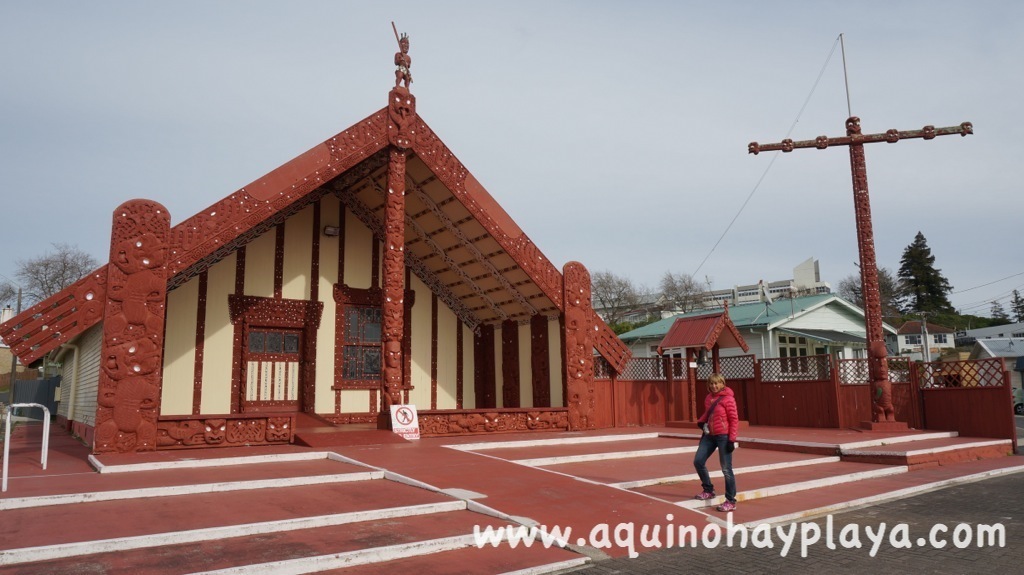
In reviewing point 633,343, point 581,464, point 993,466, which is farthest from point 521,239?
point 633,343

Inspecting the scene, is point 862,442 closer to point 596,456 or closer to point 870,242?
point 870,242

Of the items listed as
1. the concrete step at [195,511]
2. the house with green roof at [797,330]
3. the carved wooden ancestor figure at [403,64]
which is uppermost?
the carved wooden ancestor figure at [403,64]

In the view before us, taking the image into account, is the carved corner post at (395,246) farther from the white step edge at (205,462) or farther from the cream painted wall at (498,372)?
the cream painted wall at (498,372)

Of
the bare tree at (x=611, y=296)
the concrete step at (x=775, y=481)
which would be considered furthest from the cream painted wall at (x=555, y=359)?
the bare tree at (x=611, y=296)

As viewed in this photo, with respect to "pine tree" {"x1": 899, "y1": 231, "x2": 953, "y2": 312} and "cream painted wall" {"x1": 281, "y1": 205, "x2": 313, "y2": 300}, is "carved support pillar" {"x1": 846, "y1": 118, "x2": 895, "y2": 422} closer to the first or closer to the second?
"cream painted wall" {"x1": 281, "y1": 205, "x2": 313, "y2": 300}

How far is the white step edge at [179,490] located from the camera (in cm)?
561

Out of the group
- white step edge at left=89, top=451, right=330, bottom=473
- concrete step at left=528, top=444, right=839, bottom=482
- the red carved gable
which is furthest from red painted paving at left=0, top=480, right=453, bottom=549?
the red carved gable

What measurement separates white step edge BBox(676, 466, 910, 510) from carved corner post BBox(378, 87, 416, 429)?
5143 millimetres

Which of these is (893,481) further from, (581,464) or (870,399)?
(870,399)

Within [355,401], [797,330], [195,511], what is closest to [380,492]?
[195,511]

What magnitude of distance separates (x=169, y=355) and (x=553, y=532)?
873 cm

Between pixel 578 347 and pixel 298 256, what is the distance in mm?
5881

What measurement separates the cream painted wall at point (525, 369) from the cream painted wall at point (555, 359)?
56 cm

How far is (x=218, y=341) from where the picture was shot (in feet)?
39.5
